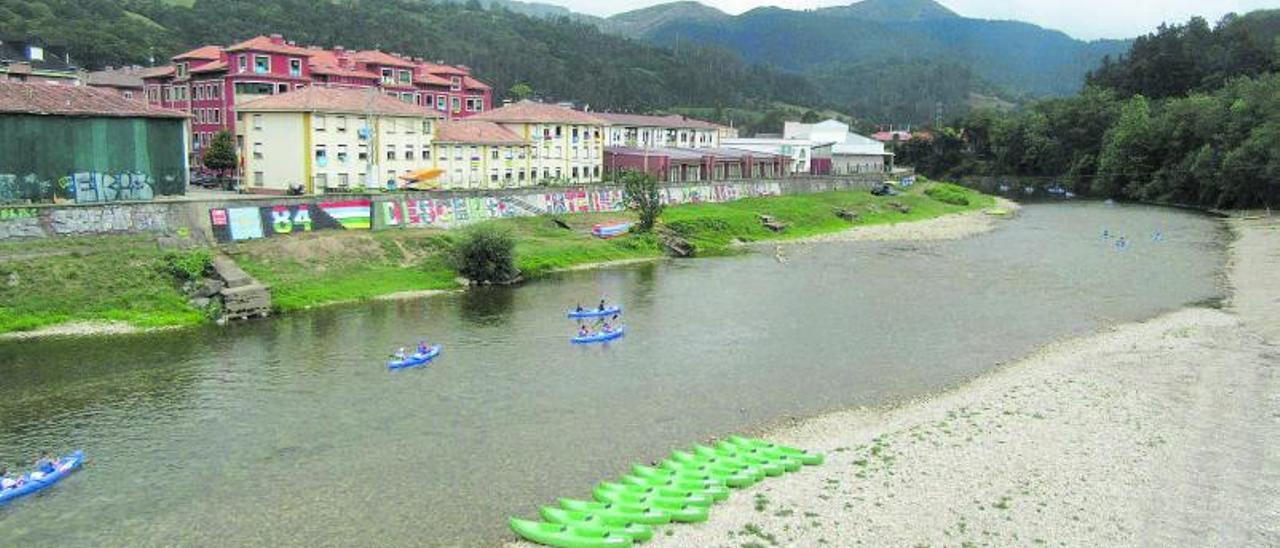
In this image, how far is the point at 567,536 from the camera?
2538cm

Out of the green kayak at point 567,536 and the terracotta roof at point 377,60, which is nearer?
the green kayak at point 567,536

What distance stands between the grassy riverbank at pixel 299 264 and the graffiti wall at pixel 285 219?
3.66 feet

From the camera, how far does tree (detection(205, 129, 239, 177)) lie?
84.6 m

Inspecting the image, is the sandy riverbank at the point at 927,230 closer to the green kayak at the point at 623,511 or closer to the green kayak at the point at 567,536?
the green kayak at the point at 623,511

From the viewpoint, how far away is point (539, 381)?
4162 cm

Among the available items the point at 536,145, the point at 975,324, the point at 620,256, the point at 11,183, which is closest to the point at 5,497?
the point at 11,183

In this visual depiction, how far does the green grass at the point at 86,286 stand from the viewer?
49531 millimetres

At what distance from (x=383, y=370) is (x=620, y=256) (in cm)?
3682

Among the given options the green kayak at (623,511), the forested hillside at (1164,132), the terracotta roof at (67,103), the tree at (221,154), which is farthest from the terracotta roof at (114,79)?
the forested hillside at (1164,132)

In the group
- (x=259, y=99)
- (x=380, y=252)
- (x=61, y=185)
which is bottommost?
(x=380, y=252)

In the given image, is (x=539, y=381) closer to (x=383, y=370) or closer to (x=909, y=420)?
(x=383, y=370)

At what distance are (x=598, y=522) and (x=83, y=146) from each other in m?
50.8

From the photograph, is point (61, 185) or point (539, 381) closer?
point (539, 381)

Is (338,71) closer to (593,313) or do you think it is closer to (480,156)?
(480,156)
